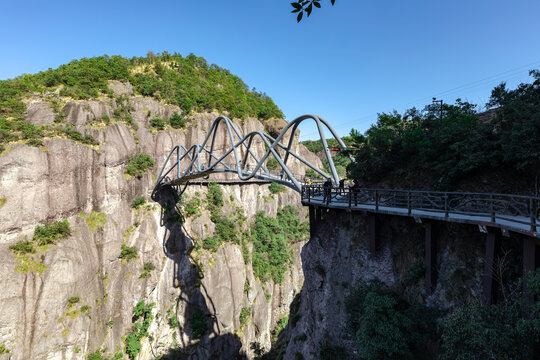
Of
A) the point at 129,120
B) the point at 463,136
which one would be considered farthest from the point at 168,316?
the point at 463,136

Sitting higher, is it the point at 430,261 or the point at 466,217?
the point at 466,217

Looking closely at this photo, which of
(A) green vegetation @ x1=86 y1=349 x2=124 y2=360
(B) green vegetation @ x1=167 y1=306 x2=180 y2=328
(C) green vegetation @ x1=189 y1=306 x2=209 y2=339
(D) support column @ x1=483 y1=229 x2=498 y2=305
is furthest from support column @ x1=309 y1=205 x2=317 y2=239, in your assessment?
(A) green vegetation @ x1=86 y1=349 x2=124 y2=360

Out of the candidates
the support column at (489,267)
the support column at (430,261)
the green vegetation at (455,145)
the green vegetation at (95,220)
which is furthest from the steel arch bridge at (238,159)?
the support column at (489,267)

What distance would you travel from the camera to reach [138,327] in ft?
75.5

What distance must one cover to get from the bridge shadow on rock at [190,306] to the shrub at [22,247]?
11.4m

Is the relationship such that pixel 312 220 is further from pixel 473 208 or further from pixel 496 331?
pixel 496 331

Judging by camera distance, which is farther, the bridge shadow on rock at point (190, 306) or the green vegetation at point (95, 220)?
the bridge shadow on rock at point (190, 306)

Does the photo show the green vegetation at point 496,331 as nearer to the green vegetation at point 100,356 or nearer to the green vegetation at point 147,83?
the green vegetation at point 100,356

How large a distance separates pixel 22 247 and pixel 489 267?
95.6 ft

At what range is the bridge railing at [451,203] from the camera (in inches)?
253

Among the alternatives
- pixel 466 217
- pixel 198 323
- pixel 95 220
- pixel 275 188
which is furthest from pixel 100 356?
pixel 275 188

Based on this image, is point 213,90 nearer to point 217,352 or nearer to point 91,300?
point 91,300

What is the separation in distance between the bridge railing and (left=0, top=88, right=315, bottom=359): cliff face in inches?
838

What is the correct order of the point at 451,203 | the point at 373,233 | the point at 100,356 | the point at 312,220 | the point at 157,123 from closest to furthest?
the point at 451,203 → the point at 373,233 → the point at 312,220 → the point at 100,356 → the point at 157,123
